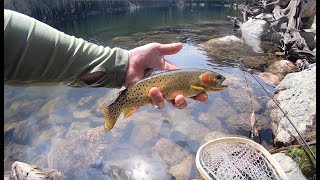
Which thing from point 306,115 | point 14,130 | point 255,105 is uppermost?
point 306,115

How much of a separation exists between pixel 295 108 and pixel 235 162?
3.29 m

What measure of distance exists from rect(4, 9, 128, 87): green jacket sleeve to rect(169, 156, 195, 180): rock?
153 inches

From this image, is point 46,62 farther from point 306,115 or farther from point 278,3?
point 278,3

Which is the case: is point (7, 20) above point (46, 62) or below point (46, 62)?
above

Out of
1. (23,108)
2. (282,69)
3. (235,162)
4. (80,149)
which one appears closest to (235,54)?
(282,69)

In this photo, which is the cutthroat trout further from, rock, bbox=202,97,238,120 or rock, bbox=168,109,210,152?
rock, bbox=202,97,238,120

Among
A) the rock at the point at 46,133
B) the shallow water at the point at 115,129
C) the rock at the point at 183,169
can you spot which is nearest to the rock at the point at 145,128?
the shallow water at the point at 115,129

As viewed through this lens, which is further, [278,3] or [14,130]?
[278,3]

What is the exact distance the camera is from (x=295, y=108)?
7301 millimetres

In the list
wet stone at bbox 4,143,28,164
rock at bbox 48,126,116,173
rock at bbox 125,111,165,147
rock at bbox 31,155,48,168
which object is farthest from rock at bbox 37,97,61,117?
rock at bbox 125,111,165,147

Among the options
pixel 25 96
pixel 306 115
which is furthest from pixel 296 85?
pixel 25 96

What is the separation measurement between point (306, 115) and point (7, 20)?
6.02 m

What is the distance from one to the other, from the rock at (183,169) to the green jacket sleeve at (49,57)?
3878 mm

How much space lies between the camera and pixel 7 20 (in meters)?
2.20
